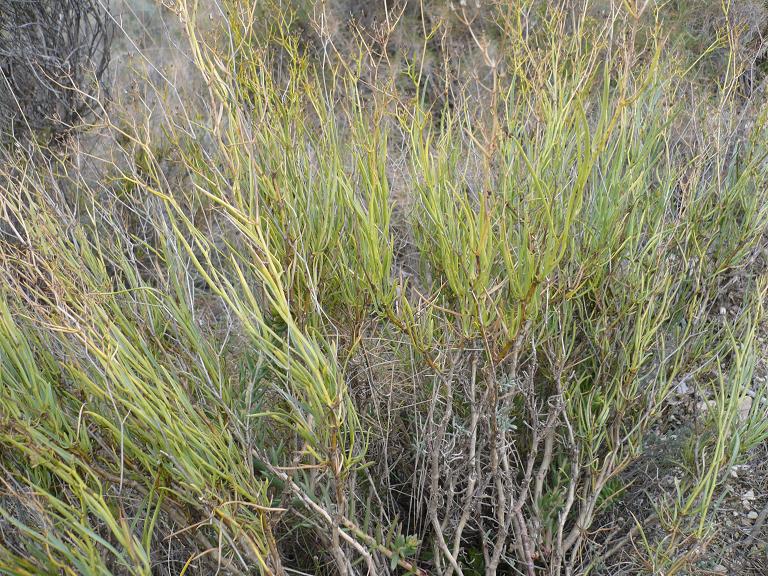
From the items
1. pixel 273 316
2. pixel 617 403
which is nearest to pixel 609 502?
pixel 617 403

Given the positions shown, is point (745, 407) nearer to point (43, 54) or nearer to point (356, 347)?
point (356, 347)

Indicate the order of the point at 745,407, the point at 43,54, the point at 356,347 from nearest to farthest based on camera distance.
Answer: the point at 356,347 → the point at 745,407 → the point at 43,54

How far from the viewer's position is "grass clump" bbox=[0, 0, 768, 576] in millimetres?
1405

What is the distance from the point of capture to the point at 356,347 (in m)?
1.80

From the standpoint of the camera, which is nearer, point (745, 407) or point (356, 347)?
point (356, 347)

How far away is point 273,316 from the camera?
1.73 meters

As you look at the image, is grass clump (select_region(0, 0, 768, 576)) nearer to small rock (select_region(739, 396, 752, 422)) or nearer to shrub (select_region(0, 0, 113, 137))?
small rock (select_region(739, 396, 752, 422))

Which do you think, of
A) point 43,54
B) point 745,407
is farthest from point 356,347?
point 43,54

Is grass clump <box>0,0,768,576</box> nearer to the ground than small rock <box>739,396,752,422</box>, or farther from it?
farther from it

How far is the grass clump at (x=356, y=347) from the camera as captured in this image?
1.41 m

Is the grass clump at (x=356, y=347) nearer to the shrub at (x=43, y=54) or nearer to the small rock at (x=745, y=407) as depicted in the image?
the small rock at (x=745, y=407)

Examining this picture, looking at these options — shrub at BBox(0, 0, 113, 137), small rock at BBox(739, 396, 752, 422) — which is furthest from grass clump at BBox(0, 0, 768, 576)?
shrub at BBox(0, 0, 113, 137)

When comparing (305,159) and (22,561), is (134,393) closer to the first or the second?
(22,561)

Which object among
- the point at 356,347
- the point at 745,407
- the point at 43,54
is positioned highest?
the point at 43,54
